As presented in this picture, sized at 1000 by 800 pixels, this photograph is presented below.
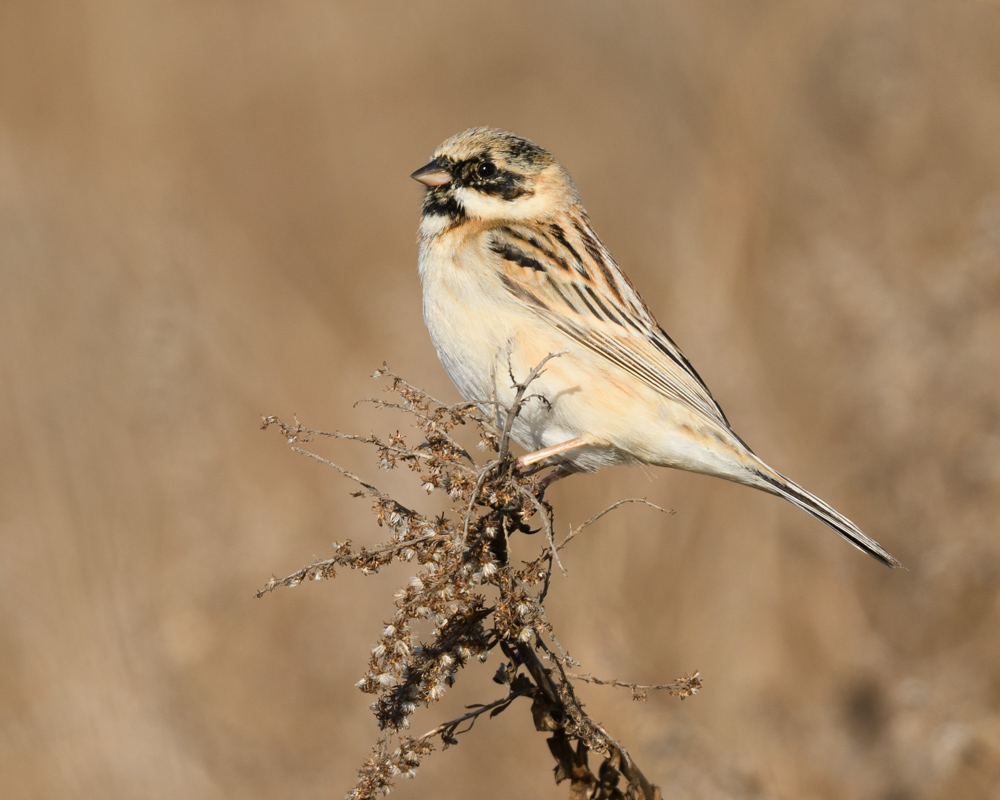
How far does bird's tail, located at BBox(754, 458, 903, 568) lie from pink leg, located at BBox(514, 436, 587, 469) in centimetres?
63

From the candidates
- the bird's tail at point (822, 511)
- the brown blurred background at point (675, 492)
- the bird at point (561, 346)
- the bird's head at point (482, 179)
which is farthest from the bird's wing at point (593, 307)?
the brown blurred background at point (675, 492)

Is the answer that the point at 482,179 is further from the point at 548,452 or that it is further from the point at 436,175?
the point at 548,452

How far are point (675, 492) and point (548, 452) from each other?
5.74 ft

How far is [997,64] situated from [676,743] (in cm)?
374

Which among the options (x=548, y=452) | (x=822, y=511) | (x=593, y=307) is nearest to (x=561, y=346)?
(x=593, y=307)

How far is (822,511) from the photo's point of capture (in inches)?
129

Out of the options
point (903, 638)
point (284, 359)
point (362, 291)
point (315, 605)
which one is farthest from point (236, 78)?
point (903, 638)

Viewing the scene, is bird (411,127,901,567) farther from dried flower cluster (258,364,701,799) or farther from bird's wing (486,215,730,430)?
dried flower cluster (258,364,701,799)

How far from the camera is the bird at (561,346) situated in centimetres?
357

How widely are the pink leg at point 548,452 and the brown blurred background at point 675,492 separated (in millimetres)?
890

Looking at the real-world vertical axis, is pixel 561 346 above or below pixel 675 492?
below

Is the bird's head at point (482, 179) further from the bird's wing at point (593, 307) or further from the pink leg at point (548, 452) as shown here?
the pink leg at point (548, 452)

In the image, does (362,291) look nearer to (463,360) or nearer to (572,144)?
(572,144)

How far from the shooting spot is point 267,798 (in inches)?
164
